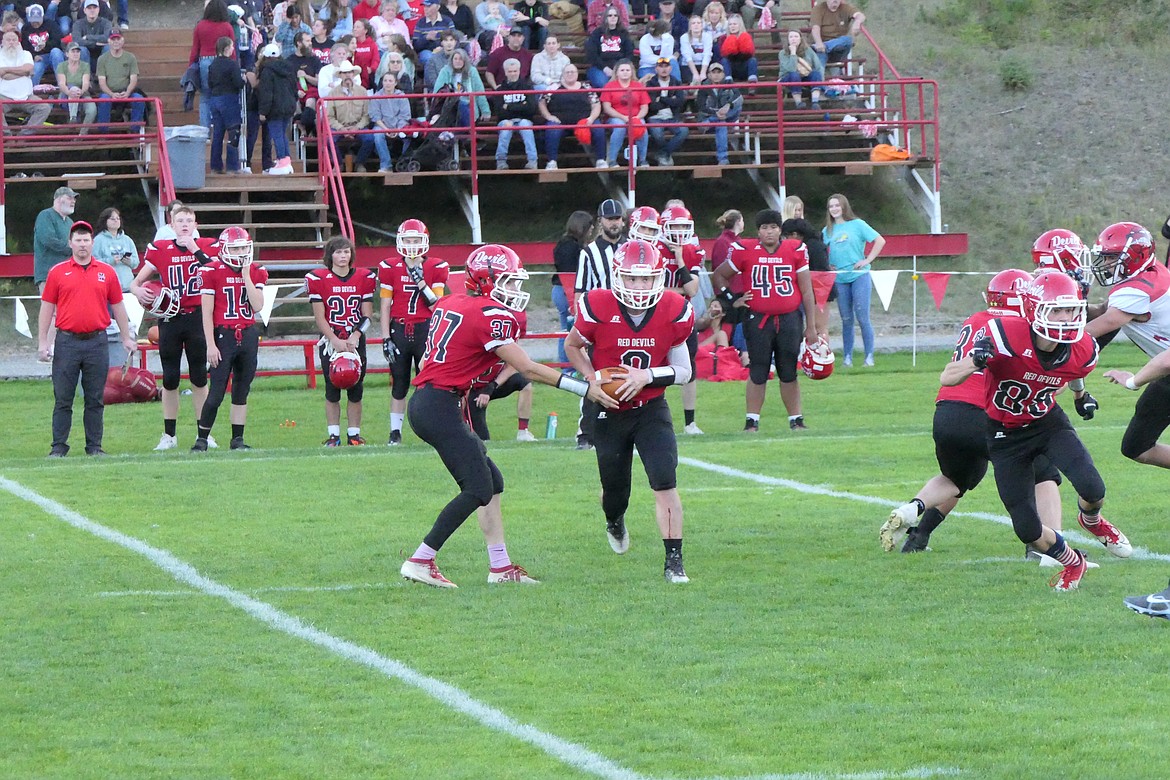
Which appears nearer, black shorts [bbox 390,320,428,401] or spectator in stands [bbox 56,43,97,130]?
black shorts [bbox 390,320,428,401]

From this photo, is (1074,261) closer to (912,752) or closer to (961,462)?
(961,462)

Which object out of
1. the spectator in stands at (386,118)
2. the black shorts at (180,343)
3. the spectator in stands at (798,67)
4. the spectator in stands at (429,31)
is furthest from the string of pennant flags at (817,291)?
the spectator in stands at (798,67)

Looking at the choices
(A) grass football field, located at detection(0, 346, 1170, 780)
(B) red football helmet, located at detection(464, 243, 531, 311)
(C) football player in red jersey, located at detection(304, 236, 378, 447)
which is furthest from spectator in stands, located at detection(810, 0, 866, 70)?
(B) red football helmet, located at detection(464, 243, 531, 311)

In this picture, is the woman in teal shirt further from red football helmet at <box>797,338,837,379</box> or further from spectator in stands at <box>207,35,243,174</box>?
spectator in stands at <box>207,35,243,174</box>

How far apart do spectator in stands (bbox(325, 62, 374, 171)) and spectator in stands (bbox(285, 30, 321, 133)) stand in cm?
26

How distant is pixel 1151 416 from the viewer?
29.0ft

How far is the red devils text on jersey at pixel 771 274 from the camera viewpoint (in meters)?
13.8

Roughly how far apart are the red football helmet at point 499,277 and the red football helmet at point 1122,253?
10.1 ft

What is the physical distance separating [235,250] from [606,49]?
33.3ft

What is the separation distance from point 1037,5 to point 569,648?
82.3 ft

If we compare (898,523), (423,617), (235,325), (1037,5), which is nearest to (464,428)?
(423,617)

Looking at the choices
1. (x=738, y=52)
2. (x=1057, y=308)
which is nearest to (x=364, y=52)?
(x=738, y=52)

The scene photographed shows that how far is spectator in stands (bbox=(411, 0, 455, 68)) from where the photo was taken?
2264 centimetres

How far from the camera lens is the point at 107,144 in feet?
68.1
